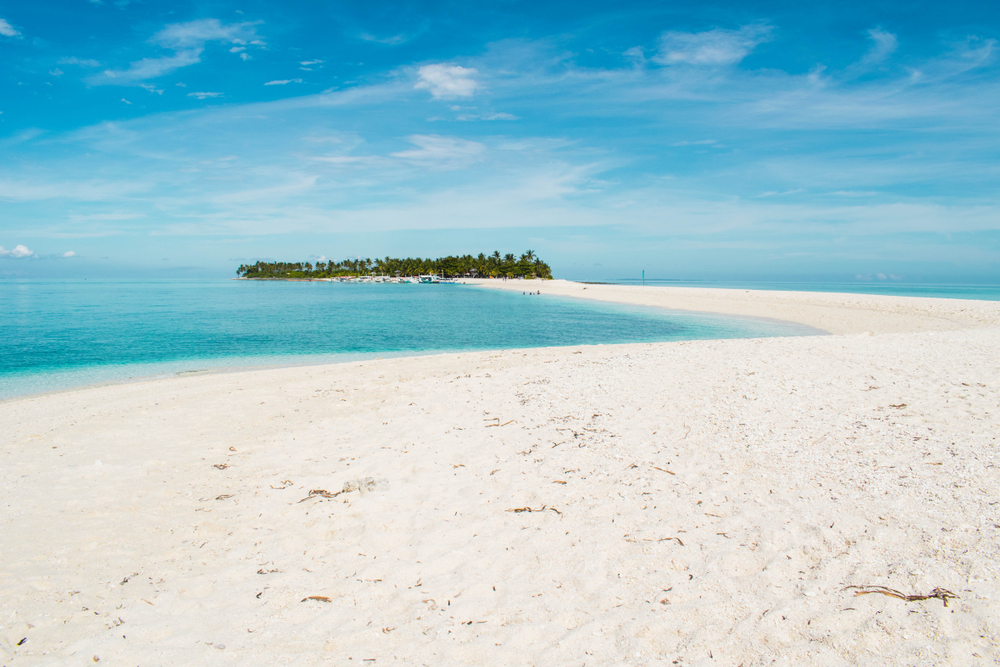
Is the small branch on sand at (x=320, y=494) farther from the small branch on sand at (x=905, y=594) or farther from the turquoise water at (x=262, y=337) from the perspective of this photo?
the turquoise water at (x=262, y=337)

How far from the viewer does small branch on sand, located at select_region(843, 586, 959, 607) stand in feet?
12.1

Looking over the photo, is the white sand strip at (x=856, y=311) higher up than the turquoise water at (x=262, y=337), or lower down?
higher up

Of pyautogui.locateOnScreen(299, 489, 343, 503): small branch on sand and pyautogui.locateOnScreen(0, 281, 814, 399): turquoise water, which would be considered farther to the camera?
pyautogui.locateOnScreen(0, 281, 814, 399): turquoise water

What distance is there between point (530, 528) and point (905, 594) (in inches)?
126

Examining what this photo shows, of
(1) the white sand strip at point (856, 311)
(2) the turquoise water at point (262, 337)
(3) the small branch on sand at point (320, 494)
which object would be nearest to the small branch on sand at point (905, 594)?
(3) the small branch on sand at point (320, 494)

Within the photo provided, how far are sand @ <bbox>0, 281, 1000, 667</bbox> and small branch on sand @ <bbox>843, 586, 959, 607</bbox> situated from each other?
0.06 m

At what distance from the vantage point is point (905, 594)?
3781mm

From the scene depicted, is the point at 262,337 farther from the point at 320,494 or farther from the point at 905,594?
the point at 905,594

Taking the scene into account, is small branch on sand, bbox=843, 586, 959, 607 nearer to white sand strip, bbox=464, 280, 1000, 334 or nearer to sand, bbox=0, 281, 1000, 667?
sand, bbox=0, 281, 1000, 667

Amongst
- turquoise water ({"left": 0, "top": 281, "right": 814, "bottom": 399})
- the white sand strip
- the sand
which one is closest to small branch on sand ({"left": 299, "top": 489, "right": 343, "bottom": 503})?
the sand

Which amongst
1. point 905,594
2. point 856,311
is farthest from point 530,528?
point 856,311

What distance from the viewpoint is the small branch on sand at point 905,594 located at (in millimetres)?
3703

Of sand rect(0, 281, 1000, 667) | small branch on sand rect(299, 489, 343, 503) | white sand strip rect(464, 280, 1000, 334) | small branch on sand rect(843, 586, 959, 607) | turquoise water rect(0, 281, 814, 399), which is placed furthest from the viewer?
white sand strip rect(464, 280, 1000, 334)

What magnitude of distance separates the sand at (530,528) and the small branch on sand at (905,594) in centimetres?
6
